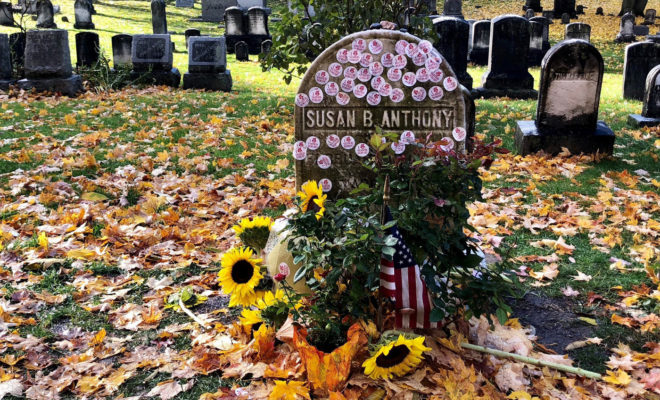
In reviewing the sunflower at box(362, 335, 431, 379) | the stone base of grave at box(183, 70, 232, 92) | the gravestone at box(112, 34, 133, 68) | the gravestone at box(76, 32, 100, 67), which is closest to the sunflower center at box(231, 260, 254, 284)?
the sunflower at box(362, 335, 431, 379)

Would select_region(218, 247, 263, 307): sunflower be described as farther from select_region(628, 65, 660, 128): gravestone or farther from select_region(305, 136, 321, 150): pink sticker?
select_region(628, 65, 660, 128): gravestone

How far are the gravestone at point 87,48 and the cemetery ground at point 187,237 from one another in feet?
12.6

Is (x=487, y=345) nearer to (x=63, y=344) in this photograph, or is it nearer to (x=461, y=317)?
(x=461, y=317)

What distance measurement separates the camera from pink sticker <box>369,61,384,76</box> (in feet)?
11.9

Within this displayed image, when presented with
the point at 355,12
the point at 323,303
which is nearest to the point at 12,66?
the point at 355,12

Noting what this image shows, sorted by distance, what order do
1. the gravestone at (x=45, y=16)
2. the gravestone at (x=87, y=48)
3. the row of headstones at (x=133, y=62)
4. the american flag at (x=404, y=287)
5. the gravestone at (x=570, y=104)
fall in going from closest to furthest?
the american flag at (x=404, y=287), the gravestone at (x=570, y=104), the row of headstones at (x=133, y=62), the gravestone at (x=87, y=48), the gravestone at (x=45, y=16)

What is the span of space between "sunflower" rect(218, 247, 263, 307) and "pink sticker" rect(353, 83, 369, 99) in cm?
126

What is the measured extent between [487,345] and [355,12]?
5303mm

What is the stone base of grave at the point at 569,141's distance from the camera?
7.09m

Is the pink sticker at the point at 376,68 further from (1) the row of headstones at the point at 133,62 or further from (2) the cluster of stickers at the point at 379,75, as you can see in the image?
(1) the row of headstones at the point at 133,62

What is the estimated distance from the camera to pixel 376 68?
12.0 feet

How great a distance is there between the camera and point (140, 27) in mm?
25109

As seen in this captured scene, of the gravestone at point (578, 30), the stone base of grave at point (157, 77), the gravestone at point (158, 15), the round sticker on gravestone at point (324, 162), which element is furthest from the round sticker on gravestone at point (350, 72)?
the gravestone at point (158, 15)

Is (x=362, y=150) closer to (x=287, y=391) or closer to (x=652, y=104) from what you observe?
(x=287, y=391)
